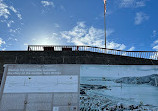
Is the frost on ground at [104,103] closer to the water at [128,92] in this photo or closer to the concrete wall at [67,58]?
the water at [128,92]

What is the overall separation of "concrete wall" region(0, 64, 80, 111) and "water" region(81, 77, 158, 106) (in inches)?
47.3

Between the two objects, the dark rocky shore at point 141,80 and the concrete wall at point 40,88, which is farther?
the dark rocky shore at point 141,80

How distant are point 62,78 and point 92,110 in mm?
2950

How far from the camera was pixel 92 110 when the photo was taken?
9375 millimetres

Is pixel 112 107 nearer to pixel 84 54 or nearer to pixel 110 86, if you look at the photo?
pixel 110 86

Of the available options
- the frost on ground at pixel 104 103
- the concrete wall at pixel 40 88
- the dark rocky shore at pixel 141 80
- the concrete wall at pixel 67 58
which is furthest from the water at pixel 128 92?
the concrete wall at pixel 67 58

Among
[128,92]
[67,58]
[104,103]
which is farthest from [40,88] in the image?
[128,92]

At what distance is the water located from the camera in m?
9.61

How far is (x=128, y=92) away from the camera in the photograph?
32.3 feet

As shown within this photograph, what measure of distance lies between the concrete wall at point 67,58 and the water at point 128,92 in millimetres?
1573

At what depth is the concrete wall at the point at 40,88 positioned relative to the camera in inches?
366

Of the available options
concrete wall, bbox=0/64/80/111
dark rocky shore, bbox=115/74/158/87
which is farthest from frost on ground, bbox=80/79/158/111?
dark rocky shore, bbox=115/74/158/87

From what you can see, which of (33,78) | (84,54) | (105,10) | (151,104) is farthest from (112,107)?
(105,10)

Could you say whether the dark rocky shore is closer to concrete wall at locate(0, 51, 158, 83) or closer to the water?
the water
